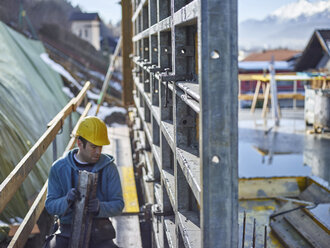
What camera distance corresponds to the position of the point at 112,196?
10.5 ft

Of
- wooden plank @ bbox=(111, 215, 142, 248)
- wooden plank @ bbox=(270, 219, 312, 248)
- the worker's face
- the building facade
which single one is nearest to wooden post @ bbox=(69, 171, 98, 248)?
the worker's face

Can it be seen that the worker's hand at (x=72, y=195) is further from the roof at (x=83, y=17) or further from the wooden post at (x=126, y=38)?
the roof at (x=83, y=17)

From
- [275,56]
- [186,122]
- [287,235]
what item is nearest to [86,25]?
[275,56]

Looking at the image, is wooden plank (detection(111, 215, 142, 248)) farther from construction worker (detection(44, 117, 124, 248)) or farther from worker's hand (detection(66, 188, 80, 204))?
worker's hand (detection(66, 188, 80, 204))

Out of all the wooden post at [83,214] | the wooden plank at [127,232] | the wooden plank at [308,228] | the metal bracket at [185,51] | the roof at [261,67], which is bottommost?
the wooden plank at [308,228]

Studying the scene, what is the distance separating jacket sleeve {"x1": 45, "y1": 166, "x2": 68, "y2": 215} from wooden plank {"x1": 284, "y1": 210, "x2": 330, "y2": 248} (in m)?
2.90

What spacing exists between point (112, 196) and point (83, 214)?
34cm

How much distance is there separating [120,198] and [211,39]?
1.76 metres

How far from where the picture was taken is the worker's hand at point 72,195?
2.87 m

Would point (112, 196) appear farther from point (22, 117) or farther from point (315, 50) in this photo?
point (315, 50)

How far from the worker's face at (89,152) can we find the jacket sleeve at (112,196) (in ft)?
0.54

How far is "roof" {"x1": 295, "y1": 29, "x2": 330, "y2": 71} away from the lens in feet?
62.8

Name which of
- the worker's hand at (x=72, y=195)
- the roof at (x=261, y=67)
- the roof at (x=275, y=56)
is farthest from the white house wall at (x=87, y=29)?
the worker's hand at (x=72, y=195)

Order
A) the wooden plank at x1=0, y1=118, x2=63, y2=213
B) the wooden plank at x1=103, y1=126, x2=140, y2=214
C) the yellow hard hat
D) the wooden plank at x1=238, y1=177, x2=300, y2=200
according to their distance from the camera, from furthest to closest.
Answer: the wooden plank at x1=238, y1=177, x2=300, y2=200
the wooden plank at x1=103, y1=126, x2=140, y2=214
the yellow hard hat
the wooden plank at x1=0, y1=118, x2=63, y2=213
